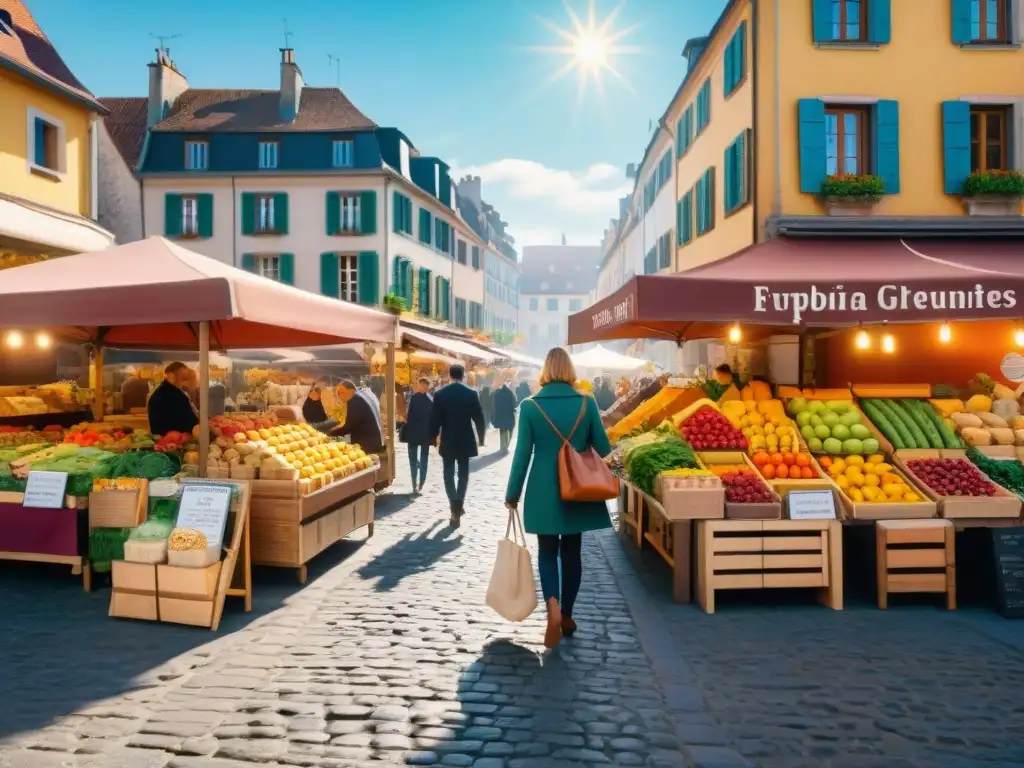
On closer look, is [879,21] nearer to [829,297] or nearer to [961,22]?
[961,22]

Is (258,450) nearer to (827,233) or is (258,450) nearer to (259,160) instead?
(827,233)

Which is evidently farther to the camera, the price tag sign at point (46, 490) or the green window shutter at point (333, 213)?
the green window shutter at point (333, 213)

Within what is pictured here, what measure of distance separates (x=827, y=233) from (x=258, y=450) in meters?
9.17

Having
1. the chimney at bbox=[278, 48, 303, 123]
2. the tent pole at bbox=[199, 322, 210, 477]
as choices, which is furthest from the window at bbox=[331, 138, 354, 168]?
the tent pole at bbox=[199, 322, 210, 477]

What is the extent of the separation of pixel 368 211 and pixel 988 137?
2166 cm

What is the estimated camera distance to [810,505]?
636cm

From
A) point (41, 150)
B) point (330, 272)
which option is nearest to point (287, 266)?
point (330, 272)

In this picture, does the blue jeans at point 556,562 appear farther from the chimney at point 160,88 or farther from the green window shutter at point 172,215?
the chimney at point 160,88

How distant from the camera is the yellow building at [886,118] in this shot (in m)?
12.0

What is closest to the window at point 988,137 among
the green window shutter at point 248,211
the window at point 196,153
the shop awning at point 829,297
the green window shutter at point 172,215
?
the shop awning at point 829,297

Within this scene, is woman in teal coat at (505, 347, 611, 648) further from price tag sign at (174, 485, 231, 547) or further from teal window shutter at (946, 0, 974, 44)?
teal window shutter at (946, 0, 974, 44)

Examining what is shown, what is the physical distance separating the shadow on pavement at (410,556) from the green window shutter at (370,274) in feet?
68.8

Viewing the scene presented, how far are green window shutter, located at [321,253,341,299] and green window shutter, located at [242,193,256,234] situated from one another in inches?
122

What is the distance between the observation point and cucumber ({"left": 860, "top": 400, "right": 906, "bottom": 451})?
283 inches
